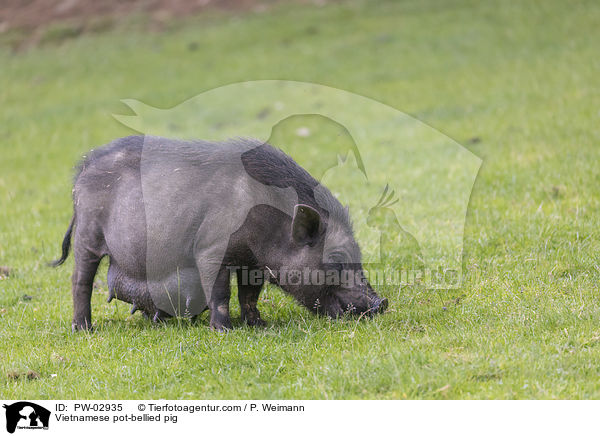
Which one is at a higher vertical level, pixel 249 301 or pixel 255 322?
pixel 249 301

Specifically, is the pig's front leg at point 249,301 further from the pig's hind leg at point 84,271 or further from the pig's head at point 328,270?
the pig's hind leg at point 84,271

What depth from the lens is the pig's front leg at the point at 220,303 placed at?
5387 mm

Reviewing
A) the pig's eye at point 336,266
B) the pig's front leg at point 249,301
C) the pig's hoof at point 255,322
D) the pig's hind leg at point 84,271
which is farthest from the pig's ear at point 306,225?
the pig's hind leg at point 84,271

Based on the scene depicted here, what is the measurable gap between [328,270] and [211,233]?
87 centimetres

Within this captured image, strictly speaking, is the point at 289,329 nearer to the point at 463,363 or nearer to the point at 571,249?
the point at 463,363

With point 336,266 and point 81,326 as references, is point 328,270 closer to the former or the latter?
point 336,266

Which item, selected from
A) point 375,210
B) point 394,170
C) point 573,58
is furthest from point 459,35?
point 375,210

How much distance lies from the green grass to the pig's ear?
0.62 meters

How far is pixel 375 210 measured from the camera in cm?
820

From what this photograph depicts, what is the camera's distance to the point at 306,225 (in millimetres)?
5184

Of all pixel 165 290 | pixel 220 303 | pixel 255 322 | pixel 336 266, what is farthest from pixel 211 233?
pixel 336 266
